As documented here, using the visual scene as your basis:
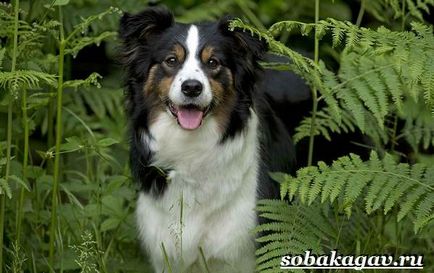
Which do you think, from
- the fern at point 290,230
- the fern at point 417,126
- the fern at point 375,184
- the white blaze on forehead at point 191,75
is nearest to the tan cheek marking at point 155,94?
the white blaze on forehead at point 191,75

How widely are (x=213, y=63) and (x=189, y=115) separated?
28 cm

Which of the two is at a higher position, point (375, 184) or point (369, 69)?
point (369, 69)

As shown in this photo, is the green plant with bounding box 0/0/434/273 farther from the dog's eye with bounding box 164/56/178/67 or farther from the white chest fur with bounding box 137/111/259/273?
the dog's eye with bounding box 164/56/178/67

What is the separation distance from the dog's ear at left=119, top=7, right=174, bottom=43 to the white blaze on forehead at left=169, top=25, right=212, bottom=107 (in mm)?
190

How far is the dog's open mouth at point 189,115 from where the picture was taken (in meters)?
3.96

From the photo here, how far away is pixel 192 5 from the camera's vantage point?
7.26 metres

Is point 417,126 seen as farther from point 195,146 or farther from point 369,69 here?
point 195,146

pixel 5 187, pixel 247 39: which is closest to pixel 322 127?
pixel 247 39

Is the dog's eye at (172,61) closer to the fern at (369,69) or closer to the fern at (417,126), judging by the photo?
the fern at (369,69)

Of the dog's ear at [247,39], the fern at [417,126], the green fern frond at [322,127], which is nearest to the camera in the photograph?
the dog's ear at [247,39]

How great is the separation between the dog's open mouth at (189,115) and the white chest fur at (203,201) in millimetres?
91

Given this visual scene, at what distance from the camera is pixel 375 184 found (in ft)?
11.2

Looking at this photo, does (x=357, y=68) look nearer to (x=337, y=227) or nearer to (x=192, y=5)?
(x=337, y=227)

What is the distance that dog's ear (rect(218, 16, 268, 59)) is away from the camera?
4039 millimetres
